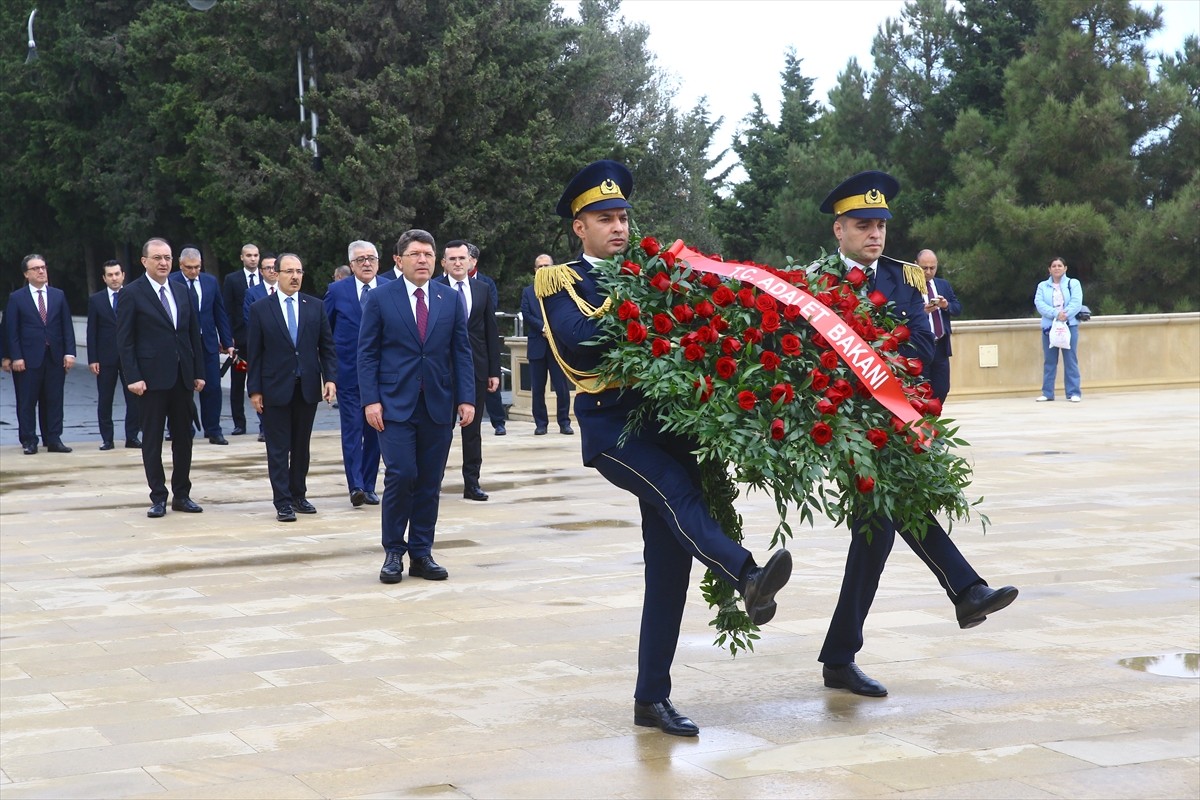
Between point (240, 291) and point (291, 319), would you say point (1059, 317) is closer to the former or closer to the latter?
point (240, 291)

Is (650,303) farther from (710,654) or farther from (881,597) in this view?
(881,597)

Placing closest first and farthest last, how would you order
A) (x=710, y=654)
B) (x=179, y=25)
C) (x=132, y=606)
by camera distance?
(x=710, y=654) → (x=132, y=606) → (x=179, y=25)

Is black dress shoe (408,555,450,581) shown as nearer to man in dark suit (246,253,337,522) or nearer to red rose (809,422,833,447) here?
man in dark suit (246,253,337,522)

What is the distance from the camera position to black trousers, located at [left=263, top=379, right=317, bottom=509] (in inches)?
449

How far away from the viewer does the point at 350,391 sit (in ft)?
40.4

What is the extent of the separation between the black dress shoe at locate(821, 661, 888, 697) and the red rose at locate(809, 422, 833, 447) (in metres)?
1.21

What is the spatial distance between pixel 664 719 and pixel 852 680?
864 mm

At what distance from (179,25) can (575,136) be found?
369 inches

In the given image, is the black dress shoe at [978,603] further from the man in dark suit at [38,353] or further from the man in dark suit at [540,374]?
the man in dark suit at [38,353]

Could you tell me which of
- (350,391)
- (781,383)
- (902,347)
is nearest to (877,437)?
(781,383)

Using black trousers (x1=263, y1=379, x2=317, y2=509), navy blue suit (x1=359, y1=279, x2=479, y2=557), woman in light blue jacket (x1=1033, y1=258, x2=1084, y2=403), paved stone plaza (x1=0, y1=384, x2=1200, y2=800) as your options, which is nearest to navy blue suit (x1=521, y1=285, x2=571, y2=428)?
black trousers (x1=263, y1=379, x2=317, y2=509)

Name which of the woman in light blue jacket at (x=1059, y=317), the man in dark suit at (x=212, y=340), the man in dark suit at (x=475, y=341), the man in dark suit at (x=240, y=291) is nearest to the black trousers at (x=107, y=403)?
the man in dark suit at (x=212, y=340)

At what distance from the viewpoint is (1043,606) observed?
7527 mm

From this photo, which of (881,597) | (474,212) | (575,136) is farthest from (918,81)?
(881,597)
